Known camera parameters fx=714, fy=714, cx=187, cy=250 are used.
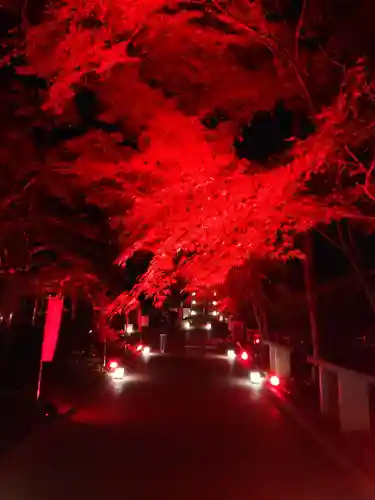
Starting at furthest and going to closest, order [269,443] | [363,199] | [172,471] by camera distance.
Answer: [269,443], [172,471], [363,199]

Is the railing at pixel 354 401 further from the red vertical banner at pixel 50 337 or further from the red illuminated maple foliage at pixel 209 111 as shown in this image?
the red vertical banner at pixel 50 337

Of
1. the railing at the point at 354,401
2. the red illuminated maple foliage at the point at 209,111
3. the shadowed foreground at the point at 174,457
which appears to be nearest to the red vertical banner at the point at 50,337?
the shadowed foreground at the point at 174,457

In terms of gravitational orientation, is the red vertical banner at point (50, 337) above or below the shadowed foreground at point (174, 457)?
above

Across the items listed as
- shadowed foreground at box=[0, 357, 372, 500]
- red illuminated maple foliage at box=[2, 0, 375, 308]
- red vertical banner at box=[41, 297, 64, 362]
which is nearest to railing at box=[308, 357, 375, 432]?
shadowed foreground at box=[0, 357, 372, 500]

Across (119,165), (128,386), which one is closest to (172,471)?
(119,165)

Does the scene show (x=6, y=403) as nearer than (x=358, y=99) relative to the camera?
No

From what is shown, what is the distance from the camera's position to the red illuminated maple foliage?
306 inches

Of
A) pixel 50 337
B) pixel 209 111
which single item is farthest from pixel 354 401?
pixel 50 337

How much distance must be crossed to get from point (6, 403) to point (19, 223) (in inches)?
183

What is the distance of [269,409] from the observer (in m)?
17.8

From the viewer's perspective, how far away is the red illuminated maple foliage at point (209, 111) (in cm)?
777

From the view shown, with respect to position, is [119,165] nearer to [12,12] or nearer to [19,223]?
[12,12]

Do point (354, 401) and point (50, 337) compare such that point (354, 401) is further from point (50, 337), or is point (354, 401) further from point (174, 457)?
point (50, 337)

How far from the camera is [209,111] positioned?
973cm
